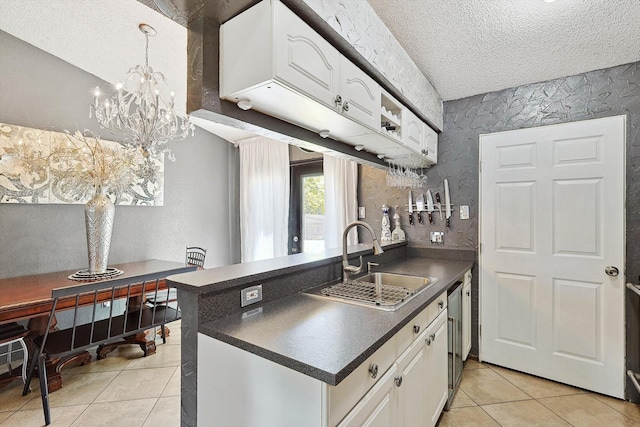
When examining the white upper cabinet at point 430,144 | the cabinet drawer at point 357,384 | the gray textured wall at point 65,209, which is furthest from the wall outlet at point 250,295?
the gray textured wall at point 65,209

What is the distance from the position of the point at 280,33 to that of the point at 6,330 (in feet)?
9.48

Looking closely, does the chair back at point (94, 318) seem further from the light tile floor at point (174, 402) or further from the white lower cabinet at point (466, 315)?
the white lower cabinet at point (466, 315)

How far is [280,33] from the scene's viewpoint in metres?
1.14

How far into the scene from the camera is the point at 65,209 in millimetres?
3117

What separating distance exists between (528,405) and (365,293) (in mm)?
1600

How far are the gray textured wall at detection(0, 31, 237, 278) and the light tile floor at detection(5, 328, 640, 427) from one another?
3.90 feet

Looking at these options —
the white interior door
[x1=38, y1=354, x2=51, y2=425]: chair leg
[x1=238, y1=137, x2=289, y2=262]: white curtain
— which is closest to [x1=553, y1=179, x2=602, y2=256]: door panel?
the white interior door

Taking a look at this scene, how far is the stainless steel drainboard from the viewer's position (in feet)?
5.02

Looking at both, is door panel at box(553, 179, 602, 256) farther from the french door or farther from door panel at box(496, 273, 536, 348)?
the french door

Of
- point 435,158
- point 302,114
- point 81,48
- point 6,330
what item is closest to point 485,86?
point 435,158

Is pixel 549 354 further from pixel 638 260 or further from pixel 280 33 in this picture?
pixel 280 33

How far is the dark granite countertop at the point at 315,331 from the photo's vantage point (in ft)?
2.98

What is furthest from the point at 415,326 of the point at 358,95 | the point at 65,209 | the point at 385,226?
the point at 65,209

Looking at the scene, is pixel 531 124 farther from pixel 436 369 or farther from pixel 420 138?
pixel 436 369
